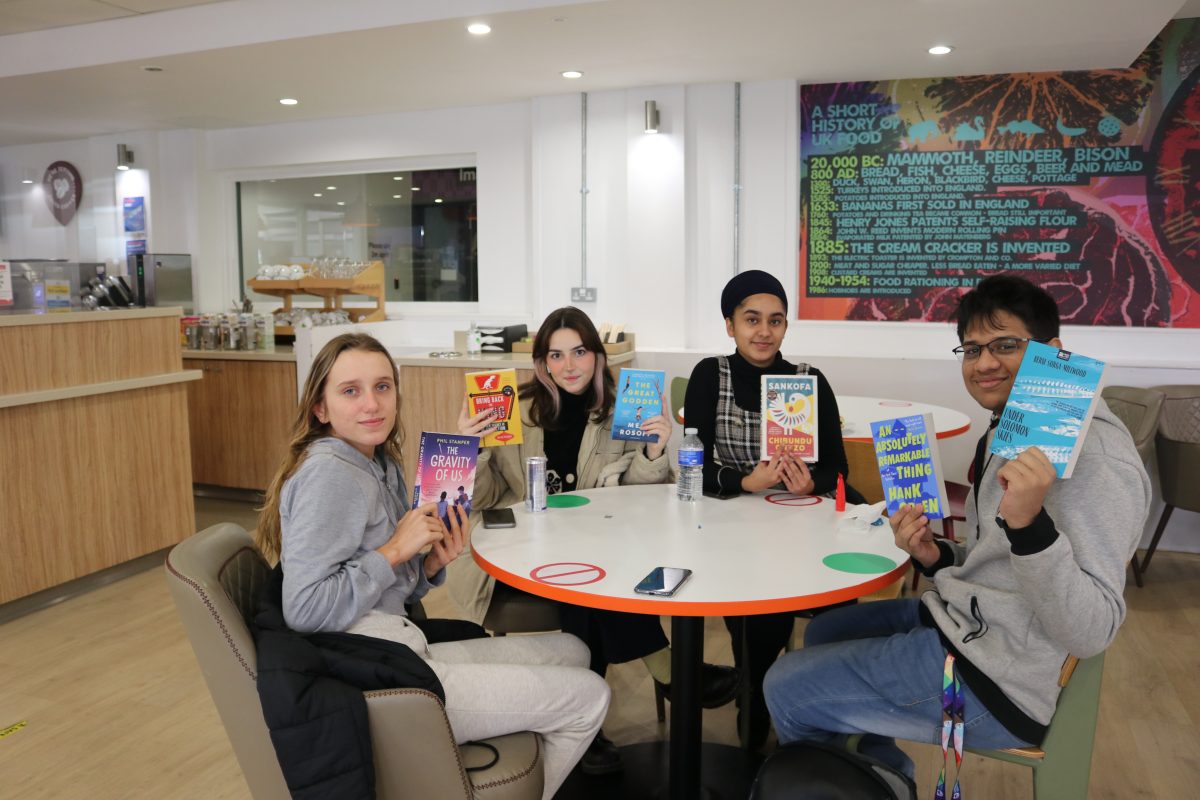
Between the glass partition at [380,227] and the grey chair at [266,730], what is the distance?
4977 mm

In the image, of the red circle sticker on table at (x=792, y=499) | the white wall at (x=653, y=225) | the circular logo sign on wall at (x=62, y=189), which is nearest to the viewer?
the red circle sticker on table at (x=792, y=499)

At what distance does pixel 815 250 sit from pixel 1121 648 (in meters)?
2.83

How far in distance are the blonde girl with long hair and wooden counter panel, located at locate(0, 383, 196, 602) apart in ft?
8.01

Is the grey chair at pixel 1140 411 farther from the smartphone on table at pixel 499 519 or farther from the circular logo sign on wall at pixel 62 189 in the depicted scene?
the circular logo sign on wall at pixel 62 189

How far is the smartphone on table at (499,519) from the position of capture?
228 cm

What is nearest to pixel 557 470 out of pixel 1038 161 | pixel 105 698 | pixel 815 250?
pixel 105 698

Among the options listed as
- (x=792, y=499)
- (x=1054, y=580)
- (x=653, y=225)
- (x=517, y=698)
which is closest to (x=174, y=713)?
(x=517, y=698)

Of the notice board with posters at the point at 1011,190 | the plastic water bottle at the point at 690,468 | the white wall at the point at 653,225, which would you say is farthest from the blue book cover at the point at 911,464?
the notice board with posters at the point at 1011,190

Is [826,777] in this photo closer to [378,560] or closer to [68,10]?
[378,560]

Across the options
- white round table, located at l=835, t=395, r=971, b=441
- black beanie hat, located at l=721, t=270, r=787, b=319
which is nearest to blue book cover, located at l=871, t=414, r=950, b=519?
black beanie hat, located at l=721, t=270, r=787, b=319

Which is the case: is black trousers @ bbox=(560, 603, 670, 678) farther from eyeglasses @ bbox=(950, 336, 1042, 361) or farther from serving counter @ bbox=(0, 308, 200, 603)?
serving counter @ bbox=(0, 308, 200, 603)

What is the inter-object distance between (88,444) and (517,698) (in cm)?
316

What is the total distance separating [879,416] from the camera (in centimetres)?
405

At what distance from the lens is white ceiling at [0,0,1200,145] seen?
407 centimetres
